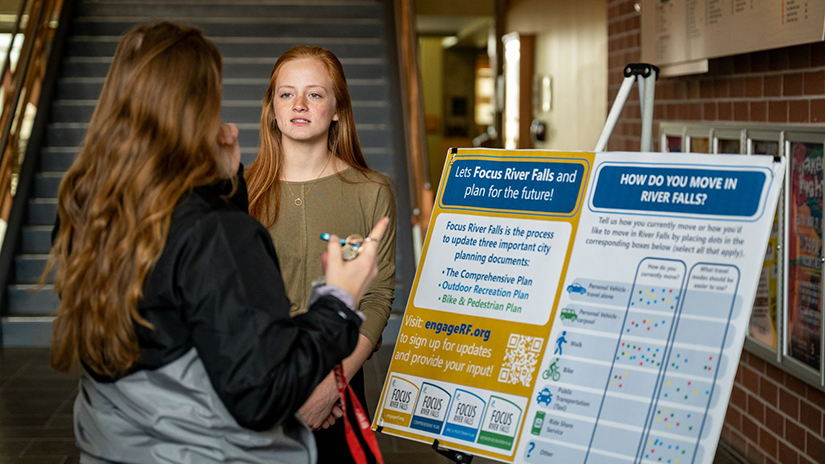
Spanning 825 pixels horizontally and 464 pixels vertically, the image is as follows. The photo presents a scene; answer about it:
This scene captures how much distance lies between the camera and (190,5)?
8227mm

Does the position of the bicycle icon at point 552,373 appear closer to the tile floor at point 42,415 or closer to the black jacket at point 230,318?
the black jacket at point 230,318

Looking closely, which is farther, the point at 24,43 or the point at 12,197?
the point at 24,43

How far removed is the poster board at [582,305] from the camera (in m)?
1.77

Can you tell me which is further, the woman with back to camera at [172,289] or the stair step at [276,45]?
the stair step at [276,45]

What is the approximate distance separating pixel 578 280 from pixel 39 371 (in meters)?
4.04

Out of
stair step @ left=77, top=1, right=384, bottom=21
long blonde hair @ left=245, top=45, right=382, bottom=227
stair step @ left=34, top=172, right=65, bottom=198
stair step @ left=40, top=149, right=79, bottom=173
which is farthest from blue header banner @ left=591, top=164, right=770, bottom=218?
stair step @ left=77, top=1, right=384, bottom=21

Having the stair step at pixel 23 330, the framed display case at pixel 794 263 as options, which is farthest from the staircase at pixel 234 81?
the framed display case at pixel 794 263

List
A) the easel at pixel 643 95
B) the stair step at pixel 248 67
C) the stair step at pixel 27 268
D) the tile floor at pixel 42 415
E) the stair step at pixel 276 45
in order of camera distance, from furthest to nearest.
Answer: the stair step at pixel 276 45 → the stair step at pixel 248 67 → the stair step at pixel 27 268 → the tile floor at pixel 42 415 → the easel at pixel 643 95

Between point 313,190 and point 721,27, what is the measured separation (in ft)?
6.98

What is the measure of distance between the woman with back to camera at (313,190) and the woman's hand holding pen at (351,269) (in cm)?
46

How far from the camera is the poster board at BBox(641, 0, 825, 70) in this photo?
2824 millimetres

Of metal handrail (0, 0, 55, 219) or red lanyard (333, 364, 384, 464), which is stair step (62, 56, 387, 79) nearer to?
metal handrail (0, 0, 55, 219)

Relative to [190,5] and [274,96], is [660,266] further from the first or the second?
[190,5]

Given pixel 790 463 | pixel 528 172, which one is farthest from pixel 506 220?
pixel 790 463
